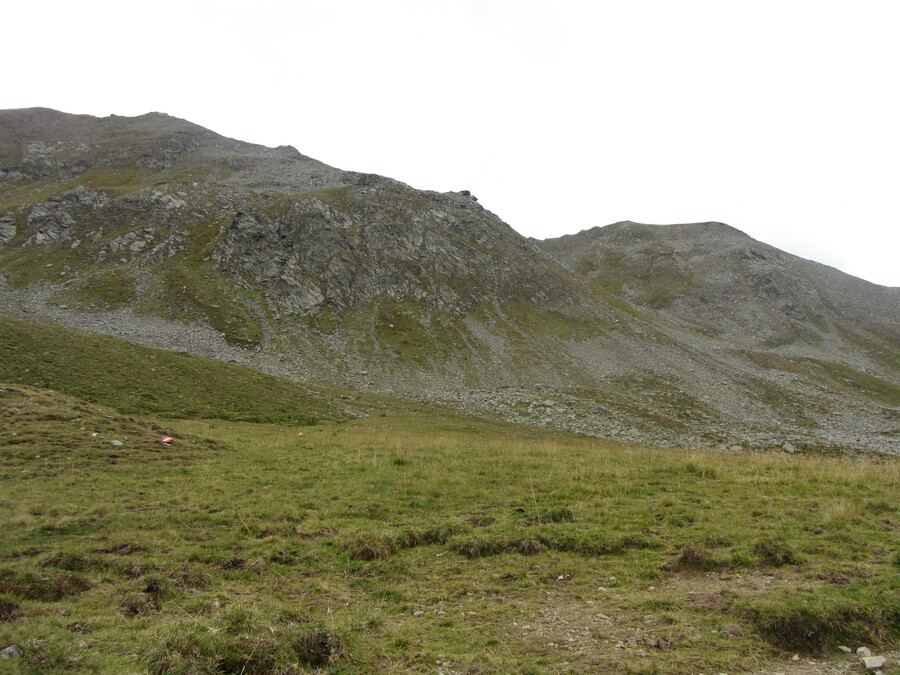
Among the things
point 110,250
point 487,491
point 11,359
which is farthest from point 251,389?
point 110,250

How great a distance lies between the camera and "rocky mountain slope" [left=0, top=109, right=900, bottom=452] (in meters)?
66.1

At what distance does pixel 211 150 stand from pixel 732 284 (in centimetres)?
18700

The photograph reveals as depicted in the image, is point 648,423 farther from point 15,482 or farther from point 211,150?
point 211,150

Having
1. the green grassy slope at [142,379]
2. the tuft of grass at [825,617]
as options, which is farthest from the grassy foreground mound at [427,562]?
the green grassy slope at [142,379]

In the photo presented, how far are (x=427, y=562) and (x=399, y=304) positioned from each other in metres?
84.9

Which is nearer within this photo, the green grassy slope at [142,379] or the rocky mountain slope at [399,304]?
the green grassy slope at [142,379]

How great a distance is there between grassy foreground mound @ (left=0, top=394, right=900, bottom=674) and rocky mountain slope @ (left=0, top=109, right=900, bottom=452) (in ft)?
115

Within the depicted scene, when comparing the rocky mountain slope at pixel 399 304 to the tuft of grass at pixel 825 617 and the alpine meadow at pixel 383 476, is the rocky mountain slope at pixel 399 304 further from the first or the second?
the tuft of grass at pixel 825 617

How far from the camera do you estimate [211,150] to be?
156m

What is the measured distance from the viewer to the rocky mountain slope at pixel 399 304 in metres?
66.1

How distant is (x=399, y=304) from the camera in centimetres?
9500

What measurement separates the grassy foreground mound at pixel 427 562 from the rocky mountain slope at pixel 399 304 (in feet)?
115

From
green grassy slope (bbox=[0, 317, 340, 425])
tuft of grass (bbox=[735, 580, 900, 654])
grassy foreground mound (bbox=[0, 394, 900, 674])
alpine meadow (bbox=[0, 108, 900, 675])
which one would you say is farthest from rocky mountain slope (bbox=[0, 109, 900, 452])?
tuft of grass (bbox=[735, 580, 900, 654])

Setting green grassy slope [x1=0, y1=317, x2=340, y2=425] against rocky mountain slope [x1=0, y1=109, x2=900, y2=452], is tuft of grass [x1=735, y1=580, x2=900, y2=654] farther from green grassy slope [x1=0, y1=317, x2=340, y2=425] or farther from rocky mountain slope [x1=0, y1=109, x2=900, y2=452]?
rocky mountain slope [x1=0, y1=109, x2=900, y2=452]
